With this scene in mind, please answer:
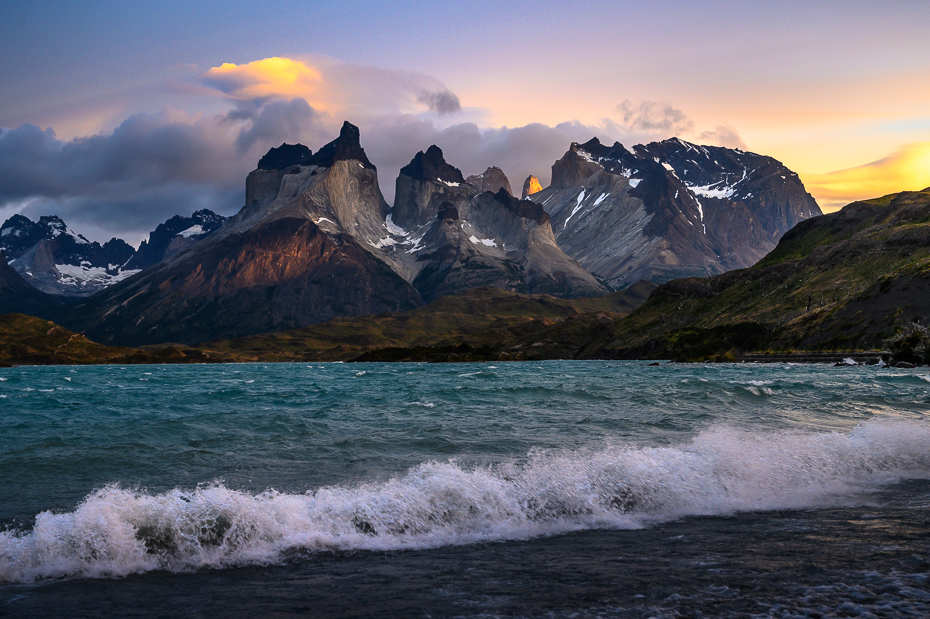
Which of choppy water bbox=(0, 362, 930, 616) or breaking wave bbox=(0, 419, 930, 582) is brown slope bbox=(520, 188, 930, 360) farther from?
breaking wave bbox=(0, 419, 930, 582)

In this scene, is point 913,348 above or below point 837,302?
below

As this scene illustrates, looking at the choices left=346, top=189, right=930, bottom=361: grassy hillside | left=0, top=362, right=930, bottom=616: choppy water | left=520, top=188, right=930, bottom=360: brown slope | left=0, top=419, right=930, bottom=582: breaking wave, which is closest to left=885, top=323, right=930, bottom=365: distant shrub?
left=346, top=189, right=930, bottom=361: grassy hillside

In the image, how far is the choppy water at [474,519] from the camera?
Result: 1128 cm

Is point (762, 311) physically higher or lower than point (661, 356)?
higher

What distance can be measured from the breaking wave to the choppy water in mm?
70

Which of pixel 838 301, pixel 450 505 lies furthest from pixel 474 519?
pixel 838 301

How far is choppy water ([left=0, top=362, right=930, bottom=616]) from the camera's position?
11281 mm

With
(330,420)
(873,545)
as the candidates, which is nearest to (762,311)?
(330,420)

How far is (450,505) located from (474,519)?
0.88 metres

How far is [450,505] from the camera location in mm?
17688

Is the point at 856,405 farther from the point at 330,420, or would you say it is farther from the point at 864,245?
the point at 864,245

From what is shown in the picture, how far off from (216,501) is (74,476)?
9.17 m

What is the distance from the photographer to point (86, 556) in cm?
1397

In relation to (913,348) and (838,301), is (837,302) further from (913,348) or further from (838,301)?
(913,348)
